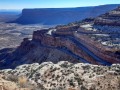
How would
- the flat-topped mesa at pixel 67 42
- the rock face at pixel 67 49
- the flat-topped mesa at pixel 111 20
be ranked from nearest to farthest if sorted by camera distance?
the rock face at pixel 67 49 → the flat-topped mesa at pixel 67 42 → the flat-topped mesa at pixel 111 20

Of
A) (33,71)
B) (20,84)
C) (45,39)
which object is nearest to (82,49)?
(45,39)

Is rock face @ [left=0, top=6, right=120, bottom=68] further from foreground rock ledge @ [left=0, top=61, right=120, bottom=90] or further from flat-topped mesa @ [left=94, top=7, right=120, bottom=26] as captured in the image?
foreground rock ledge @ [left=0, top=61, right=120, bottom=90]

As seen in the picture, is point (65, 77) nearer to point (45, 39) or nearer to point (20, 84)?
point (20, 84)

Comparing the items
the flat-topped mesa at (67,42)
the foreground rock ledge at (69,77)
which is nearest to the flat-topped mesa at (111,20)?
the flat-topped mesa at (67,42)

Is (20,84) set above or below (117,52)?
above

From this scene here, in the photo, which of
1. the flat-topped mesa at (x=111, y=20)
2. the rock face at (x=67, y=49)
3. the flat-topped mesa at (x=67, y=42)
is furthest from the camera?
the flat-topped mesa at (x=111, y=20)

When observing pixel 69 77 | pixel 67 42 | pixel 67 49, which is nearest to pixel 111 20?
pixel 67 42

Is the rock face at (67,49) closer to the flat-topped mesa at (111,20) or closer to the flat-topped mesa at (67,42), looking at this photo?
the flat-topped mesa at (67,42)

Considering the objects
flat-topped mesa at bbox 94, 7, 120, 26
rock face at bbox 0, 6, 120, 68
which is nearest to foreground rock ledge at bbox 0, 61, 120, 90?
rock face at bbox 0, 6, 120, 68

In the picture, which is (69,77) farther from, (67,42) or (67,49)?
(67,42)
